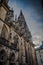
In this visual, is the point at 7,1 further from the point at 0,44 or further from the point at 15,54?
the point at 15,54

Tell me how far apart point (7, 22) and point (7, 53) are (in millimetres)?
4284

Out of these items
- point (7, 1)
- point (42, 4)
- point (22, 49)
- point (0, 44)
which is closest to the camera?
point (42, 4)

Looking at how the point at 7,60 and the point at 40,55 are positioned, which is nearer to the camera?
the point at 7,60

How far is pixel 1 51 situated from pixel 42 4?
325 inches

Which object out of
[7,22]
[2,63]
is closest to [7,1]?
[7,22]

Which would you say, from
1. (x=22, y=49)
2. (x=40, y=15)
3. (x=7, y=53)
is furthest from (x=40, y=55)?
(x=40, y=15)

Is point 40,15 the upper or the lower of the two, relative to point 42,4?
lower

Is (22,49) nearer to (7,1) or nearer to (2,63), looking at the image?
(2,63)

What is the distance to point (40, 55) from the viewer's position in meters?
32.4

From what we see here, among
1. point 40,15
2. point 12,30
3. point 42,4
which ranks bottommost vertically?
point 40,15

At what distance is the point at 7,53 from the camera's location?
1208 cm

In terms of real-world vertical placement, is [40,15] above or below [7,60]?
above

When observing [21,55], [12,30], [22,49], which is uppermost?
[12,30]

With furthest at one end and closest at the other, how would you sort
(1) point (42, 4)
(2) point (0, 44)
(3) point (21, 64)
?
(3) point (21, 64) → (2) point (0, 44) → (1) point (42, 4)
